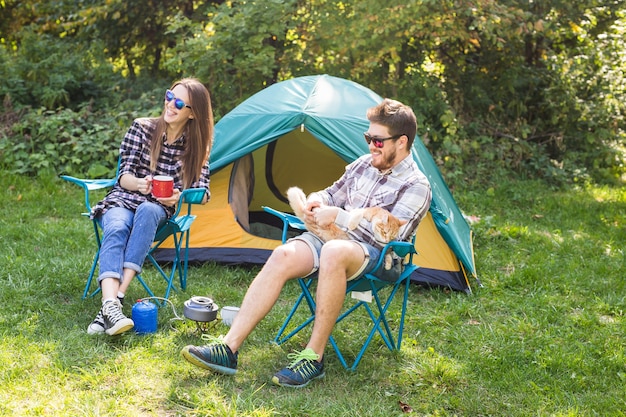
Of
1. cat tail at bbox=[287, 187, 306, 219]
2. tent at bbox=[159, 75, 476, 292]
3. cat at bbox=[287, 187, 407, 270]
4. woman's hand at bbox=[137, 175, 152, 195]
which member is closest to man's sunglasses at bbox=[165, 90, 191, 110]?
woman's hand at bbox=[137, 175, 152, 195]

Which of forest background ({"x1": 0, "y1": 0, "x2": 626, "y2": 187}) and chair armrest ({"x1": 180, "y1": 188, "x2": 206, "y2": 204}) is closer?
chair armrest ({"x1": 180, "y1": 188, "x2": 206, "y2": 204})

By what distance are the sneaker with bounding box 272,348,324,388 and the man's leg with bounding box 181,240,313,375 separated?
178 mm

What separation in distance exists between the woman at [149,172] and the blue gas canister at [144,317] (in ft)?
0.44

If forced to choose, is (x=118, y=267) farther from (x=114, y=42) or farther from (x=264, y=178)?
(x=114, y=42)

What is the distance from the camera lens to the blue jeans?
3.01m

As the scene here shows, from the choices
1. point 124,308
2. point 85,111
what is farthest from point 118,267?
point 85,111

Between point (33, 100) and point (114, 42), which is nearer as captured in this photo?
point (33, 100)

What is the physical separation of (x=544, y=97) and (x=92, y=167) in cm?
442

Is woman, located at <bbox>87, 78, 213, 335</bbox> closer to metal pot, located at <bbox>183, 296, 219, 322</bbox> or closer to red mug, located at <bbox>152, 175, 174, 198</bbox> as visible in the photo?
red mug, located at <bbox>152, 175, 174, 198</bbox>

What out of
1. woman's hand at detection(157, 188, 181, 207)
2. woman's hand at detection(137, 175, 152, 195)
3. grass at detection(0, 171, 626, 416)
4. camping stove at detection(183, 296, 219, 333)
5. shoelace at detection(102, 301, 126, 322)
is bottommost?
grass at detection(0, 171, 626, 416)

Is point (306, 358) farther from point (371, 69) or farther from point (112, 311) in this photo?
→ point (371, 69)

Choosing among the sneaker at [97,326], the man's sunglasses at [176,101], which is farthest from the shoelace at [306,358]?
the man's sunglasses at [176,101]

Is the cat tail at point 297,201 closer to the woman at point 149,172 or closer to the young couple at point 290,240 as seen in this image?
the young couple at point 290,240

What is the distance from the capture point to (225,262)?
13.3ft
